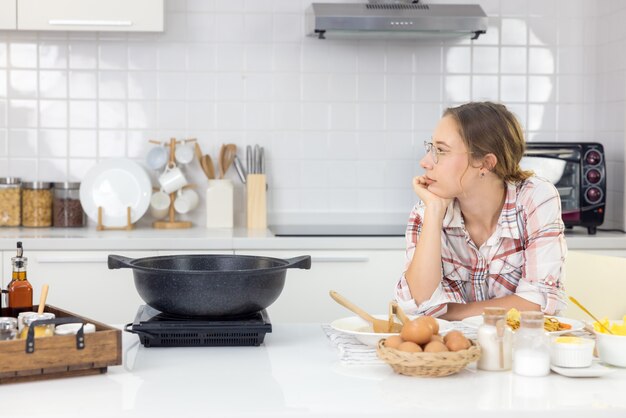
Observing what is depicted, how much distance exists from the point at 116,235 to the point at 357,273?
3.21ft

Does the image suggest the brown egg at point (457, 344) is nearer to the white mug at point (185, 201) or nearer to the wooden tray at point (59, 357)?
the wooden tray at point (59, 357)

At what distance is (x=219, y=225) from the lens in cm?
399

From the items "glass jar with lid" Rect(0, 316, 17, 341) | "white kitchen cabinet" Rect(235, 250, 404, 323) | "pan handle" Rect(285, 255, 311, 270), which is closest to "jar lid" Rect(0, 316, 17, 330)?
"glass jar with lid" Rect(0, 316, 17, 341)

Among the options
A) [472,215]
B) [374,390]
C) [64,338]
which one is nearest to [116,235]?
[472,215]

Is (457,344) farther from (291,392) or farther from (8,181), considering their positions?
(8,181)

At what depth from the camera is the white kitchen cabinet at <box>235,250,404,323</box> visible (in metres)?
3.52

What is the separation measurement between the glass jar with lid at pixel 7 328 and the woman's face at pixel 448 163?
1110 mm

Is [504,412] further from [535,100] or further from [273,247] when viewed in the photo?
[535,100]

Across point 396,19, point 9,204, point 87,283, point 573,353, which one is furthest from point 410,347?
point 9,204

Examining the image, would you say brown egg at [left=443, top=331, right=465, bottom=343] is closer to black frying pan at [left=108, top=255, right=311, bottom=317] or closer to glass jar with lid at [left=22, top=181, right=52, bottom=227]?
black frying pan at [left=108, top=255, right=311, bottom=317]

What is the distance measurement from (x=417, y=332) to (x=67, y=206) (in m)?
2.63

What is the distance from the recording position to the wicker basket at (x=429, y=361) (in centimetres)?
161

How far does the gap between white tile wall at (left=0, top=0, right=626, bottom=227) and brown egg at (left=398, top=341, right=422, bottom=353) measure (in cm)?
254

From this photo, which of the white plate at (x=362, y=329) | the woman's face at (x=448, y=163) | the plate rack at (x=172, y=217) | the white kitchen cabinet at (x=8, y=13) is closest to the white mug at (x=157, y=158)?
the plate rack at (x=172, y=217)
